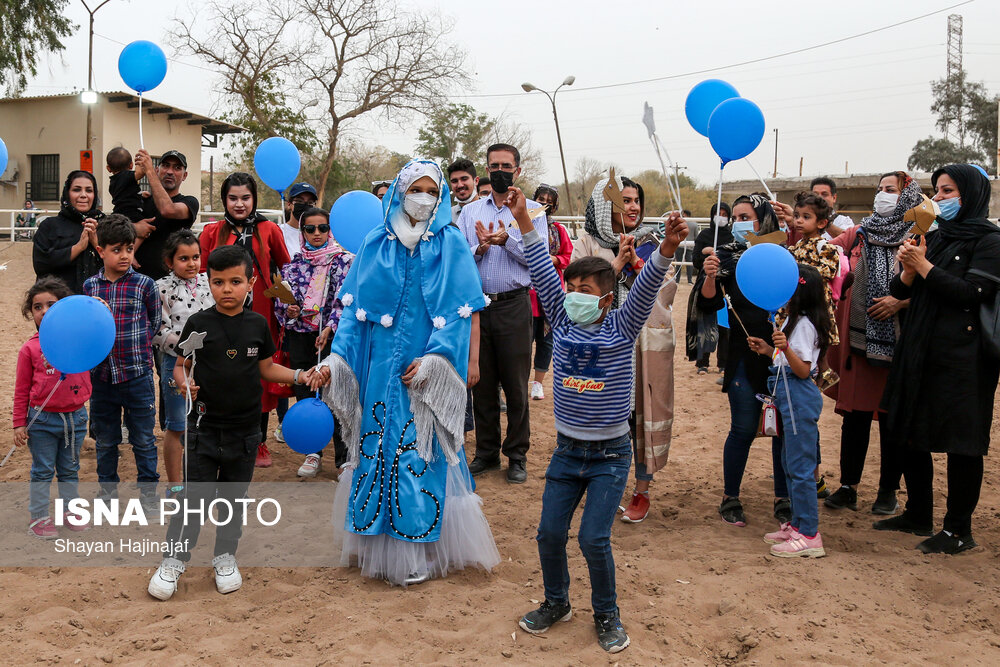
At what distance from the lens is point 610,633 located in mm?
3422

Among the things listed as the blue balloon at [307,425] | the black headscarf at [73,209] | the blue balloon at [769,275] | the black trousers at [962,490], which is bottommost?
the black trousers at [962,490]

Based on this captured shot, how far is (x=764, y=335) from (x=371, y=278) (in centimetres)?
227

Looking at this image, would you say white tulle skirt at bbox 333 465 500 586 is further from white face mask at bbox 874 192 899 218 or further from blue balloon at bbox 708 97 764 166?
white face mask at bbox 874 192 899 218

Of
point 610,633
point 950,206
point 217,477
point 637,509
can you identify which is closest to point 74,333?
point 217,477

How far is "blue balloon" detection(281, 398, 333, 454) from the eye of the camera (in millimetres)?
4129

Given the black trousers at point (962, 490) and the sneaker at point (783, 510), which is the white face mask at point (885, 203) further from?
the sneaker at point (783, 510)

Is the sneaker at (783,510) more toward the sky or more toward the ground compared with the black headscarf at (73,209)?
more toward the ground

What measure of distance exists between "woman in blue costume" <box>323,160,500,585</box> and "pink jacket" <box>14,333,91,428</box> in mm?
1512

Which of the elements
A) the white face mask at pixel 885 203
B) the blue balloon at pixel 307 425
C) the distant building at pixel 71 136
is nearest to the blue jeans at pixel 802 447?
the white face mask at pixel 885 203

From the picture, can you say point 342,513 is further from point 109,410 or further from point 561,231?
point 561,231

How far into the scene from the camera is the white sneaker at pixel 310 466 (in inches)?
233

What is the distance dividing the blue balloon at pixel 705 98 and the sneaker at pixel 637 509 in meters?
2.24

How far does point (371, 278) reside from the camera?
4.22 meters

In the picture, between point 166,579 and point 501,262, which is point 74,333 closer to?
point 166,579
